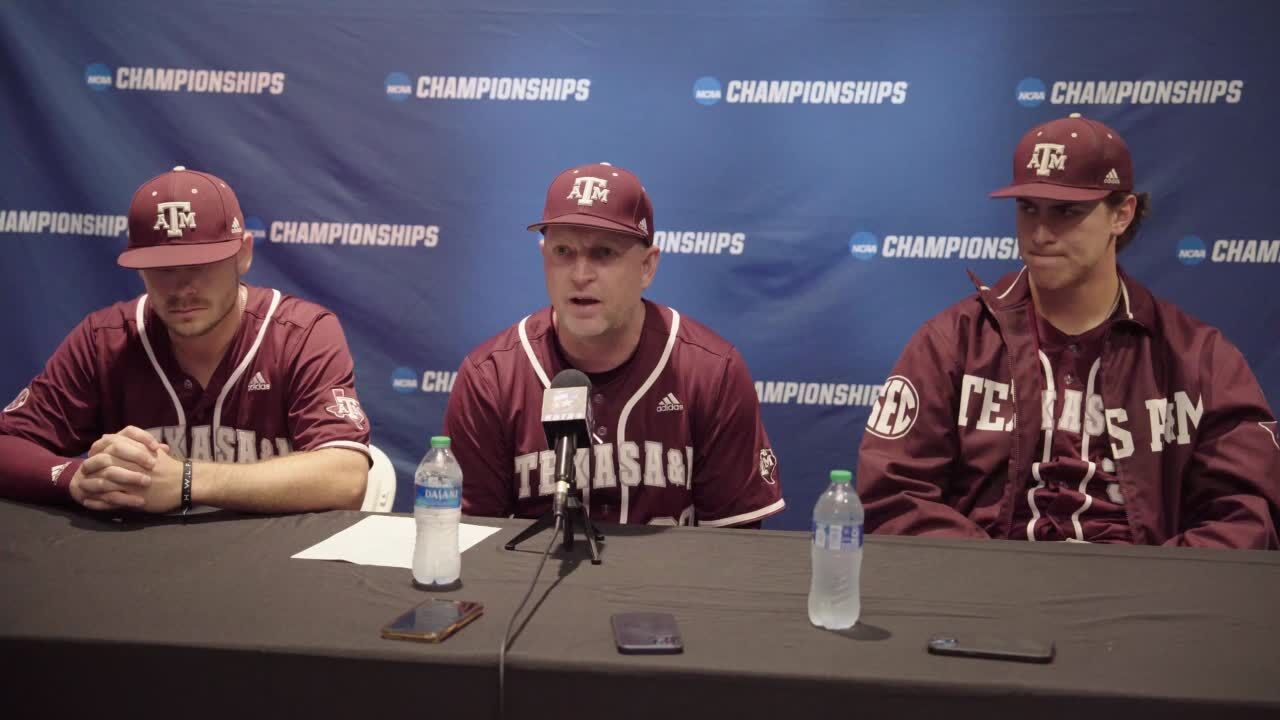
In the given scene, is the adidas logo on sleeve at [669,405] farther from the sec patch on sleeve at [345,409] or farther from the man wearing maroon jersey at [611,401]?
the sec patch on sleeve at [345,409]

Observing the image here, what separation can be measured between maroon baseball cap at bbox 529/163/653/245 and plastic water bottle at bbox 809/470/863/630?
1.06 meters

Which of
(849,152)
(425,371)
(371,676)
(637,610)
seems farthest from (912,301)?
(371,676)

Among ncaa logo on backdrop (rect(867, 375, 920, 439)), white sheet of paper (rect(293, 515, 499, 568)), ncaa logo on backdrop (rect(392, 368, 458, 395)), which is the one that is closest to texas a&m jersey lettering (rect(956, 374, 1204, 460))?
ncaa logo on backdrop (rect(867, 375, 920, 439))

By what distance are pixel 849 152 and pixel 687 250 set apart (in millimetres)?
662

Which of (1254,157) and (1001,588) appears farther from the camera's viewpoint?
(1254,157)

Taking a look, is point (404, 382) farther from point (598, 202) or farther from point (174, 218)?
point (598, 202)

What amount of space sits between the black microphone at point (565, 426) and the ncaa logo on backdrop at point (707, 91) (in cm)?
196

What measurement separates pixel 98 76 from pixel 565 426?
9.32 ft

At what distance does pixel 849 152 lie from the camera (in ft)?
10.9

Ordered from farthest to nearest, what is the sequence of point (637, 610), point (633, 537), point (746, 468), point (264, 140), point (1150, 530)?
point (264, 140), point (746, 468), point (1150, 530), point (633, 537), point (637, 610)

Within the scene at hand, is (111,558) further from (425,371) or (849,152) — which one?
(849,152)

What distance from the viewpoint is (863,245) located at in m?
3.34

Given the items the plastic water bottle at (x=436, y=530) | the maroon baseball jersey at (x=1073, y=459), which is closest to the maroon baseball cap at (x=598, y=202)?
the plastic water bottle at (x=436, y=530)

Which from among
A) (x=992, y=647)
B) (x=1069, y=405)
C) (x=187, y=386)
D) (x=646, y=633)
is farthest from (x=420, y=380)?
(x=992, y=647)
